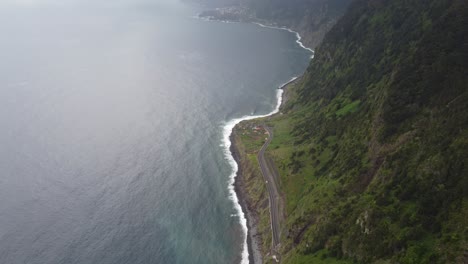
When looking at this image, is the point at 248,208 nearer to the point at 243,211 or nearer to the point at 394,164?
the point at 243,211

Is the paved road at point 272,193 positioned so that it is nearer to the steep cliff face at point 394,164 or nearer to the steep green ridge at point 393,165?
the steep green ridge at point 393,165

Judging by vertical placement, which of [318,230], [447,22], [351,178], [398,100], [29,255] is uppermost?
[447,22]

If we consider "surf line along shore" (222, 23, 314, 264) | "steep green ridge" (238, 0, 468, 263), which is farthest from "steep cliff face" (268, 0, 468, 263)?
"surf line along shore" (222, 23, 314, 264)

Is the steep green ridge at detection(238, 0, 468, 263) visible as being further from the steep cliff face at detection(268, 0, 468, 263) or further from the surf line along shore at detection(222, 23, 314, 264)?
the surf line along shore at detection(222, 23, 314, 264)

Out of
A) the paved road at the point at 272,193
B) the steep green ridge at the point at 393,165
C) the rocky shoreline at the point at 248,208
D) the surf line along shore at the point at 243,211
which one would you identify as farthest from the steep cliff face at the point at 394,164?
the surf line along shore at the point at 243,211

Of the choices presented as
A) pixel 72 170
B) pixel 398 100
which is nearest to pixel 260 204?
pixel 398 100

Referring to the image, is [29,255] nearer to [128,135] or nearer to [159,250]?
[159,250]
